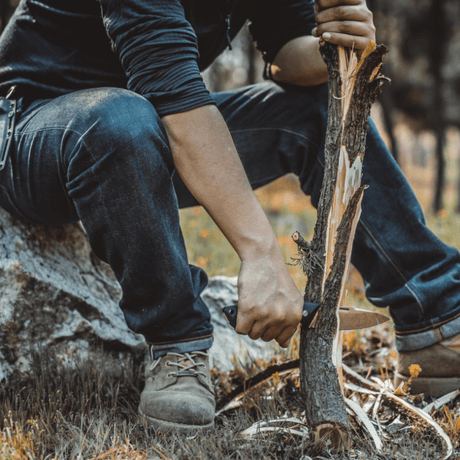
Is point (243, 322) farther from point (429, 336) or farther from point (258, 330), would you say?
point (429, 336)

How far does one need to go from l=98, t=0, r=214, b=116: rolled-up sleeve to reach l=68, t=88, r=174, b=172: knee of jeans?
0.05 metres

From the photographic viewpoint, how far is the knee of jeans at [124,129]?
4.36 ft

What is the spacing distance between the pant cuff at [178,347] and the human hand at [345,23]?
3.49ft

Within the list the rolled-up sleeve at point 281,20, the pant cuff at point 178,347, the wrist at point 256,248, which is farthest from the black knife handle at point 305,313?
the rolled-up sleeve at point 281,20

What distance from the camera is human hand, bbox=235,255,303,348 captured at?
1251mm

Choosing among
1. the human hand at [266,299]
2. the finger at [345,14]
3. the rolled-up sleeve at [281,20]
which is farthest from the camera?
the rolled-up sleeve at [281,20]

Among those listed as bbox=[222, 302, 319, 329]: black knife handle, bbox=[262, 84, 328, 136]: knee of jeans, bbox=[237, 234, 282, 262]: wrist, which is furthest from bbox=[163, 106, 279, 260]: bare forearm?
bbox=[262, 84, 328, 136]: knee of jeans

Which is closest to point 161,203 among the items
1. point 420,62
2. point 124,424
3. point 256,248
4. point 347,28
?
point 256,248

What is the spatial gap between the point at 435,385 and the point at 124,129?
144 centimetres

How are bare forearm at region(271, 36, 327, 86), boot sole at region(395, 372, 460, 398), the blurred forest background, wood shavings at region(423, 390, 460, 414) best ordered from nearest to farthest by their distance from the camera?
wood shavings at region(423, 390, 460, 414) < boot sole at region(395, 372, 460, 398) < bare forearm at region(271, 36, 327, 86) < the blurred forest background

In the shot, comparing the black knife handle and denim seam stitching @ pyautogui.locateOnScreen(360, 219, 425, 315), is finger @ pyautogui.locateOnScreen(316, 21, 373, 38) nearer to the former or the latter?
denim seam stitching @ pyautogui.locateOnScreen(360, 219, 425, 315)

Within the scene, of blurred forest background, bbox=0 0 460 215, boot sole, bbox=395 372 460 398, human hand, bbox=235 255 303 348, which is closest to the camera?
human hand, bbox=235 255 303 348

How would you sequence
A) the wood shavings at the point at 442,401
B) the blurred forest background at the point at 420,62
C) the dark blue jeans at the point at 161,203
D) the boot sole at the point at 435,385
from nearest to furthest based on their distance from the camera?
1. the dark blue jeans at the point at 161,203
2. the wood shavings at the point at 442,401
3. the boot sole at the point at 435,385
4. the blurred forest background at the point at 420,62

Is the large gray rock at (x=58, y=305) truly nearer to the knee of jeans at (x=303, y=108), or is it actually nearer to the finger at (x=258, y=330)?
the finger at (x=258, y=330)
